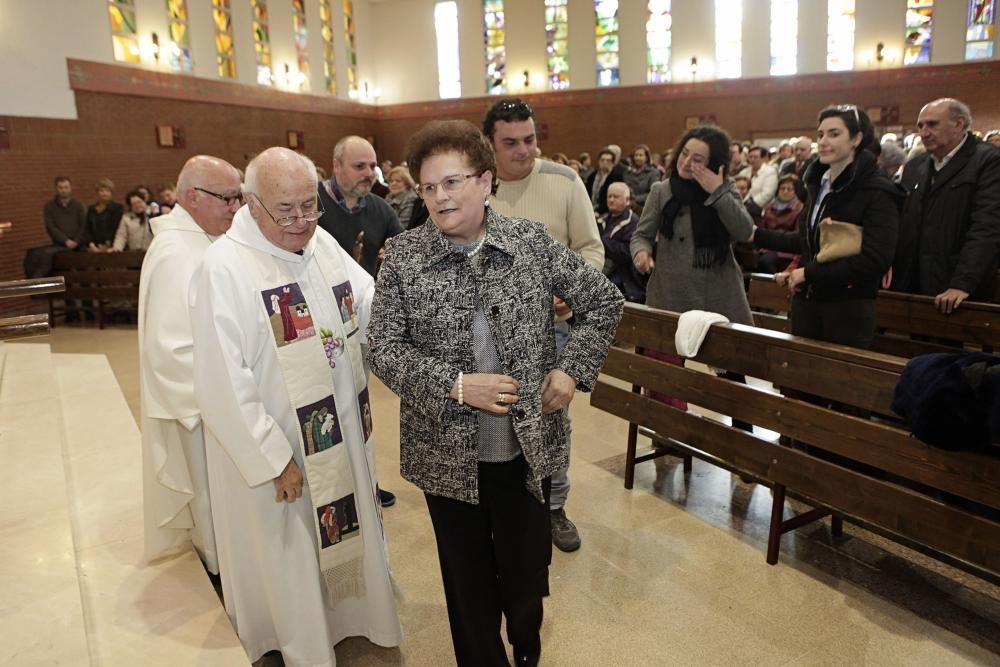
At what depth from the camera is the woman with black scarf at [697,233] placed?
11.9 ft

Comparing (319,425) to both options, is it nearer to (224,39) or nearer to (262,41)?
(224,39)

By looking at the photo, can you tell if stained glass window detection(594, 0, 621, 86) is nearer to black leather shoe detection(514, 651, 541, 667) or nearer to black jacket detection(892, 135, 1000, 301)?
black jacket detection(892, 135, 1000, 301)

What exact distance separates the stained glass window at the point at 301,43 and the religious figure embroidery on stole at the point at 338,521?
18223 millimetres

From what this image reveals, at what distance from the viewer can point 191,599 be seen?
278 centimetres

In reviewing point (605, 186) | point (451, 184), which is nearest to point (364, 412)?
point (451, 184)

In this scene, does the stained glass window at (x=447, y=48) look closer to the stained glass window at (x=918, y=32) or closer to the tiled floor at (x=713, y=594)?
the stained glass window at (x=918, y=32)

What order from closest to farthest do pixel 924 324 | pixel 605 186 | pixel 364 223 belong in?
1. pixel 924 324
2. pixel 364 223
3. pixel 605 186

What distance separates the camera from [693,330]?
3.46 metres

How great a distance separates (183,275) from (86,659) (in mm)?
1424

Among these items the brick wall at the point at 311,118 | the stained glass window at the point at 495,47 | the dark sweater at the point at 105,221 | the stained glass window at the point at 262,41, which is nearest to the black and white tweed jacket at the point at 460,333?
the dark sweater at the point at 105,221

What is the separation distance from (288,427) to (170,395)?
2.42 feet

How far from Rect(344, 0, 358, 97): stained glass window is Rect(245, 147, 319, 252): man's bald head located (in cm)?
2082

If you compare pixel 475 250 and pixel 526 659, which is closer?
pixel 475 250

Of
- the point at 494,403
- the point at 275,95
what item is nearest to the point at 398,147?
the point at 275,95
